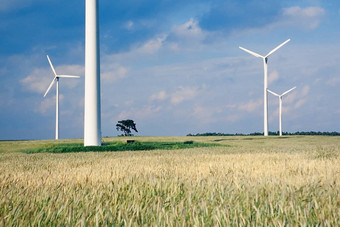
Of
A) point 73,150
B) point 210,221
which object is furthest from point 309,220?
point 73,150

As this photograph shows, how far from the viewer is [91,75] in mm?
30250

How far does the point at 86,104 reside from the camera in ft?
99.7

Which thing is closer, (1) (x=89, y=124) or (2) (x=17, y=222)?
(2) (x=17, y=222)

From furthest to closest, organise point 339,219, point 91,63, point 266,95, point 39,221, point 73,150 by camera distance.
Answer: point 266,95
point 91,63
point 73,150
point 339,219
point 39,221

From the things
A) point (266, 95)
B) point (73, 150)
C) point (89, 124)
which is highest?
point (266, 95)

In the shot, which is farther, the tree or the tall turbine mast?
the tree

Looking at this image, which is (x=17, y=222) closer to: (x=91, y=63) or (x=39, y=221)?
(x=39, y=221)

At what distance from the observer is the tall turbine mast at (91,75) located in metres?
30.2

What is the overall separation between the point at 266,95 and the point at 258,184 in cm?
5707

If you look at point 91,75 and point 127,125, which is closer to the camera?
point 91,75

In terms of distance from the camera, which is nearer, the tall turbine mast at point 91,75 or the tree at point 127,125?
the tall turbine mast at point 91,75

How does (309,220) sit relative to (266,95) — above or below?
below

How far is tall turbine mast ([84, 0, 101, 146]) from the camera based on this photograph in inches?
1191

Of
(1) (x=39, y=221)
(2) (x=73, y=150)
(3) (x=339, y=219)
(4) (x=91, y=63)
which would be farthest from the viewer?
(4) (x=91, y=63)
